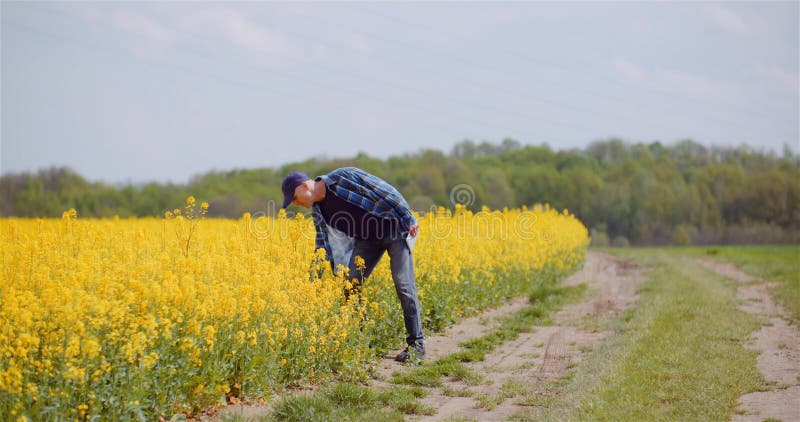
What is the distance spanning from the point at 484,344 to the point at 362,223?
7.45 ft

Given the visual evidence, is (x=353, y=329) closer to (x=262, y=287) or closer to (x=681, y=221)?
(x=262, y=287)

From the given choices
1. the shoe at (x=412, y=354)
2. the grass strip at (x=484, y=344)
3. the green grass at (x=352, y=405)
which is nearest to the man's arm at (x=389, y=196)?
the shoe at (x=412, y=354)

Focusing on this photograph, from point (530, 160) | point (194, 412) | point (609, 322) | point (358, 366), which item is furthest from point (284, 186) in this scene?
point (530, 160)

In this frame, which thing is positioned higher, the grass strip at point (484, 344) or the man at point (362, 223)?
the man at point (362, 223)

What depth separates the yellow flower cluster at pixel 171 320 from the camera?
4207 millimetres

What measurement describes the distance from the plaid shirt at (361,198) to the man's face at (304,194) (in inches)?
8.1

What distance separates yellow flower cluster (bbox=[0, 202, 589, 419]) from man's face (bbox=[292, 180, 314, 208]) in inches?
19.0

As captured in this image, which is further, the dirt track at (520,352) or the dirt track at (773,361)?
the dirt track at (520,352)

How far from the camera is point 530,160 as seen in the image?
6512cm

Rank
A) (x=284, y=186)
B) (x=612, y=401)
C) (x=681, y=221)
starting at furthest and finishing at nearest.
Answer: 1. (x=681, y=221)
2. (x=284, y=186)
3. (x=612, y=401)

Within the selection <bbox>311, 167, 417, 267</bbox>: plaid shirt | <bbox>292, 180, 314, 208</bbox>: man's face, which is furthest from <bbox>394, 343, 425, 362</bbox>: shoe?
<bbox>292, 180, 314, 208</bbox>: man's face

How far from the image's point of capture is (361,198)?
22.4ft

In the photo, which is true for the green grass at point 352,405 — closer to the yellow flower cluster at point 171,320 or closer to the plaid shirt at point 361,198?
the yellow flower cluster at point 171,320

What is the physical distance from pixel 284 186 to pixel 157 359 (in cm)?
238
